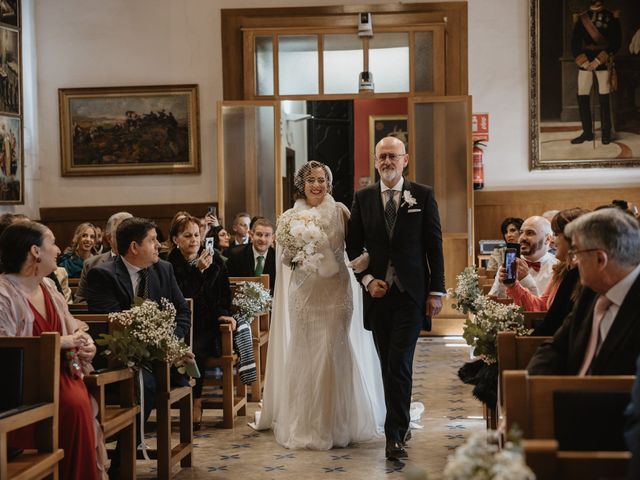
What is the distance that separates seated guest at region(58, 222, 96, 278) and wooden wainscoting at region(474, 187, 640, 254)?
544 cm

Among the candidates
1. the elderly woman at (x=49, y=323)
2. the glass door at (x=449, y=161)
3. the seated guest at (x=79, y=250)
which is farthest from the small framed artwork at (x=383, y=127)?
the elderly woman at (x=49, y=323)

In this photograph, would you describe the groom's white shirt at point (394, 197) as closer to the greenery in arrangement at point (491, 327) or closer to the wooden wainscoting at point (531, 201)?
the greenery in arrangement at point (491, 327)

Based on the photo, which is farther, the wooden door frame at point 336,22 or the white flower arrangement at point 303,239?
the wooden door frame at point 336,22

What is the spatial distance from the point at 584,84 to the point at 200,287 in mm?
7578

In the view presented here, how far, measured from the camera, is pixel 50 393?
384cm

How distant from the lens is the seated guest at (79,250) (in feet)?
31.7

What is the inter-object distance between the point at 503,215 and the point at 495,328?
8.03 metres

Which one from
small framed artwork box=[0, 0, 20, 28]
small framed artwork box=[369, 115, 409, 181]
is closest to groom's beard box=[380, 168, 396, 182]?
small framed artwork box=[0, 0, 20, 28]

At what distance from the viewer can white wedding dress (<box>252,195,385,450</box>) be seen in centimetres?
632

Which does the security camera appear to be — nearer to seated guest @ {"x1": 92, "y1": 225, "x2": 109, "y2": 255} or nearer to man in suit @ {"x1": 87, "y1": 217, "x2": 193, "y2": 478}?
seated guest @ {"x1": 92, "y1": 225, "x2": 109, "y2": 255}

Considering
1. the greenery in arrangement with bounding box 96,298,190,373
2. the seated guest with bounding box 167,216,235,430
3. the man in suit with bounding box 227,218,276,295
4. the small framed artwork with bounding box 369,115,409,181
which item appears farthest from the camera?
the small framed artwork with bounding box 369,115,409,181

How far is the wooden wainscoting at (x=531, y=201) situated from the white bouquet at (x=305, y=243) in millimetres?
6709

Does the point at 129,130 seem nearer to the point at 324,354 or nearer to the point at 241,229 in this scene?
the point at 241,229

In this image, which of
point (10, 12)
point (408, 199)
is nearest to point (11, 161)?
point (10, 12)
